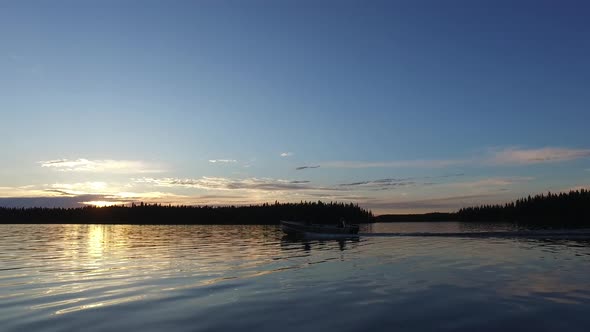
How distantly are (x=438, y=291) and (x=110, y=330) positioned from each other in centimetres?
1336

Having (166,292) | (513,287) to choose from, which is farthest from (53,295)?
(513,287)

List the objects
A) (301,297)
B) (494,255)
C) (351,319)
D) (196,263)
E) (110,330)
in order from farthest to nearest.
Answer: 1. (494,255)
2. (196,263)
3. (301,297)
4. (351,319)
5. (110,330)

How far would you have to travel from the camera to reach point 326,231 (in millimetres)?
68625

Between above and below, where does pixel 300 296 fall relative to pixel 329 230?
above

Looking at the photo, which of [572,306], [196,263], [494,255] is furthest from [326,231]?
[572,306]

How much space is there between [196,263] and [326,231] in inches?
1556

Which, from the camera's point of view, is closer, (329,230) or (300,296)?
(300,296)

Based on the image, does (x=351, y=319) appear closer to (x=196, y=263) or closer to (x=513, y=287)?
(x=513, y=287)

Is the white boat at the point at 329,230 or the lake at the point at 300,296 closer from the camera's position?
the lake at the point at 300,296

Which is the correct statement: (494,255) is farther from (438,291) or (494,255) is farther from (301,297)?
(301,297)

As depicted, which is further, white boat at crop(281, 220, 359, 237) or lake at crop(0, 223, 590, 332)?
white boat at crop(281, 220, 359, 237)

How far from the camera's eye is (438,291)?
1891 centimetres

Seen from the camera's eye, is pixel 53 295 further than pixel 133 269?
No

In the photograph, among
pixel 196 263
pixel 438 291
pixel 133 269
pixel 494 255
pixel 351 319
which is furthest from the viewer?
pixel 494 255
